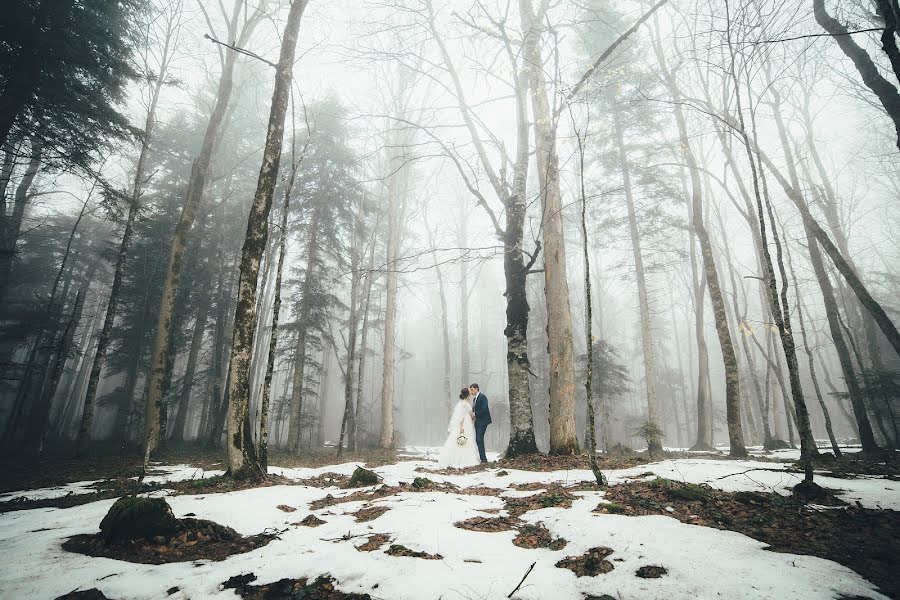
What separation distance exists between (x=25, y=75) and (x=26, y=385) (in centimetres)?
962

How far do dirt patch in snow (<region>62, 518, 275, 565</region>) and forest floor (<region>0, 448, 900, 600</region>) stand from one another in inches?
0.8

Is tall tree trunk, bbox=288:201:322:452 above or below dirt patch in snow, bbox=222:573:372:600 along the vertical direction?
above

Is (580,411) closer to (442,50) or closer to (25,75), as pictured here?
(442,50)

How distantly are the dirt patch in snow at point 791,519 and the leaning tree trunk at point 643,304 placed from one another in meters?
7.73

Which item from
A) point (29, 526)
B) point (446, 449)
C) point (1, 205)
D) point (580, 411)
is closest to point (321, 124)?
point (1, 205)

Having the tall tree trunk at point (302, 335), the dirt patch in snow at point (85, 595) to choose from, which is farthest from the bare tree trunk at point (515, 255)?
the tall tree trunk at point (302, 335)

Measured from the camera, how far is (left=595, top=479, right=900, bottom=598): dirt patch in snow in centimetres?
215

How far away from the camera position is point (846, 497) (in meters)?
3.39

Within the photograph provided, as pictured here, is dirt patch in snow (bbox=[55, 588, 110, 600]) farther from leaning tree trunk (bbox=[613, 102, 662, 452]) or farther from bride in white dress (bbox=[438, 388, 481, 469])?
leaning tree trunk (bbox=[613, 102, 662, 452])

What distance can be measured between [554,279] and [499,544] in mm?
5754

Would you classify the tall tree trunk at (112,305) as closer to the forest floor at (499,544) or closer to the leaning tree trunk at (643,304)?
the forest floor at (499,544)

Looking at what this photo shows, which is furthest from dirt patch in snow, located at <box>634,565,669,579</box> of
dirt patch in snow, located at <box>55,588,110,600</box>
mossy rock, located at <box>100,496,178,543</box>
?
mossy rock, located at <box>100,496,178,543</box>

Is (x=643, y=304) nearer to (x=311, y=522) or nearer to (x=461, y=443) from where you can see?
(x=461, y=443)

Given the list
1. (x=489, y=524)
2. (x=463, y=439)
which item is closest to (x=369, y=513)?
(x=489, y=524)
